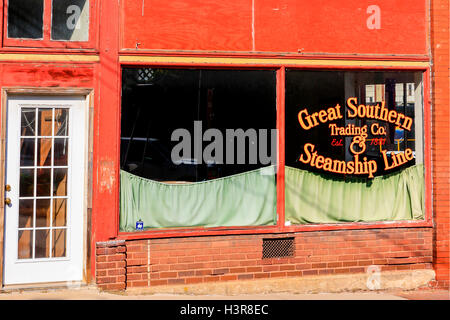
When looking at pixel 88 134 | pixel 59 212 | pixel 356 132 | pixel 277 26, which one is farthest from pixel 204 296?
pixel 277 26

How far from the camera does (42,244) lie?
20.2 ft

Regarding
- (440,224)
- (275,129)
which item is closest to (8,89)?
(275,129)

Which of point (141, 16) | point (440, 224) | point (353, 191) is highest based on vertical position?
point (141, 16)

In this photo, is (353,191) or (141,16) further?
(353,191)

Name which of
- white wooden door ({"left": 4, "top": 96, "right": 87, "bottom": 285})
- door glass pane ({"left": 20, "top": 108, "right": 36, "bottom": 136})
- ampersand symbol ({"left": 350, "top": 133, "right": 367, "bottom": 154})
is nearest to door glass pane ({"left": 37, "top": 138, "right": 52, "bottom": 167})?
white wooden door ({"left": 4, "top": 96, "right": 87, "bottom": 285})

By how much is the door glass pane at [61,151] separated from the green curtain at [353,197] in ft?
9.29

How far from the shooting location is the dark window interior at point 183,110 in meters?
6.32

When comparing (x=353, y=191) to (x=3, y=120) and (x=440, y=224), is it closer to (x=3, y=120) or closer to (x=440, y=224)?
(x=440, y=224)

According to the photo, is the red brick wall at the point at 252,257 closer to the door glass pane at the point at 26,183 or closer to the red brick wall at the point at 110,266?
the red brick wall at the point at 110,266

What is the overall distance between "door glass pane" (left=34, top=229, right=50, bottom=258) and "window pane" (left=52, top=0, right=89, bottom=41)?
240 centimetres

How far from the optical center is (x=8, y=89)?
603 centimetres

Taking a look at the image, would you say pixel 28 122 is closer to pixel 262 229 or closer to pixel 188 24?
pixel 188 24

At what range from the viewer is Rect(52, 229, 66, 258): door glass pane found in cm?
620
